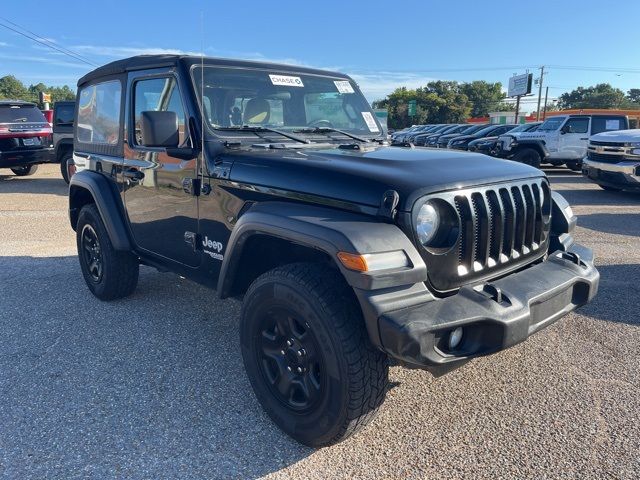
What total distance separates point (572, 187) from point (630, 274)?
8710 mm

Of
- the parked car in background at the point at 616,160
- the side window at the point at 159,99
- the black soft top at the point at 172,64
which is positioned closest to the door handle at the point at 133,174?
the side window at the point at 159,99

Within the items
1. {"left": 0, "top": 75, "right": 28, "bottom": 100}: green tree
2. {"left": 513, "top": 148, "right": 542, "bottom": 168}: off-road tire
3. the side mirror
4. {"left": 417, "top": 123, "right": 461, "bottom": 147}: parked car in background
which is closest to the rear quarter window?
{"left": 513, "top": 148, "right": 542, "bottom": 168}: off-road tire

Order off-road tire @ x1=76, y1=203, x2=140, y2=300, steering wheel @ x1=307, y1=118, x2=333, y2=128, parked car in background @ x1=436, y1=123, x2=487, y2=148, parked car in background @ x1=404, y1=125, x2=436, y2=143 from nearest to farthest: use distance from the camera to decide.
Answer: steering wheel @ x1=307, y1=118, x2=333, y2=128, off-road tire @ x1=76, y1=203, x2=140, y2=300, parked car in background @ x1=436, y1=123, x2=487, y2=148, parked car in background @ x1=404, y1=125, x2=436, y2=143

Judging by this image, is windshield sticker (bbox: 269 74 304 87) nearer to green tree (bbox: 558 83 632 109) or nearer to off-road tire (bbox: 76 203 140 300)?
off-road tire (bbox: 76 203 140 300)

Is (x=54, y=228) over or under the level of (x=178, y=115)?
under

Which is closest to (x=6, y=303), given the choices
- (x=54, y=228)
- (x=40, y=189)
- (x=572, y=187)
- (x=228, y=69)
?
(x=228, y=69)

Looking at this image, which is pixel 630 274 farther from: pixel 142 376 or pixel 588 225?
pixel 142 376

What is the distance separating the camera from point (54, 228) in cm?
802

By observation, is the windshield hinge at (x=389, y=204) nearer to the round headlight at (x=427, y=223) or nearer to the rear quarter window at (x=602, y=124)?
the round headlight at (x=427, y=223)

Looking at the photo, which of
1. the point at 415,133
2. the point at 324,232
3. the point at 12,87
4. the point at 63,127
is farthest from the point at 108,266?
the point at 12,87

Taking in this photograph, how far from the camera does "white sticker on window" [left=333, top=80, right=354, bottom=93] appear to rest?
4.12 m

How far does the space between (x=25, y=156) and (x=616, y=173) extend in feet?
43.8

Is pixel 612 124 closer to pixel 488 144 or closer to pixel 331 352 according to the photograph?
pixel 488 144

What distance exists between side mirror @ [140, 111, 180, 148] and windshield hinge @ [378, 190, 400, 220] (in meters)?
1.50
